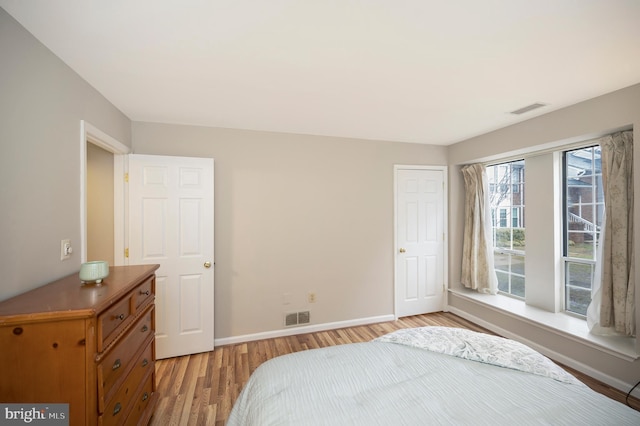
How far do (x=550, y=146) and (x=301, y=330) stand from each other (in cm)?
341

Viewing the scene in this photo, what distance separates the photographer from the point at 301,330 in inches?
123

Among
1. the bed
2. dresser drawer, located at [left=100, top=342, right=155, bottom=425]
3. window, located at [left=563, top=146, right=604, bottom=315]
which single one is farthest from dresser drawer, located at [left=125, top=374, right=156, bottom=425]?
window, located at [left=563, top=146, right=604, bottom=315]

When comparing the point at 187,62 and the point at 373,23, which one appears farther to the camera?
A: the point at 187,62

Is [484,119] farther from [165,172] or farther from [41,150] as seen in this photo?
[41,150]

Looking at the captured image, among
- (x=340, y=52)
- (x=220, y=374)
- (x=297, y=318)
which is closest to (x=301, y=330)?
(x=297, y=318)

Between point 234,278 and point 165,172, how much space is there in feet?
4.42

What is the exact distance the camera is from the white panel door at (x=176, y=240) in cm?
254

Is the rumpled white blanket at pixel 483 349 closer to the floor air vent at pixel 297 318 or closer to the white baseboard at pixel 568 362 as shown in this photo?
the white baseboard at pixel 568 362

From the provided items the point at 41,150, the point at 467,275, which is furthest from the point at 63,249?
the point at 467,275

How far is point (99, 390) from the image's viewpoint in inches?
43.7

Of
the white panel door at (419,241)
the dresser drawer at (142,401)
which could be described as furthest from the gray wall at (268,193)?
the dresser drawer at (142,401)

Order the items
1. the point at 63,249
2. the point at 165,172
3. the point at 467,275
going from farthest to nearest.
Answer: the point at 467,275
the point at 165,172
the point at 63,249

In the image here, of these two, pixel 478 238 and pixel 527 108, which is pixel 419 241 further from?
pixel 527 108

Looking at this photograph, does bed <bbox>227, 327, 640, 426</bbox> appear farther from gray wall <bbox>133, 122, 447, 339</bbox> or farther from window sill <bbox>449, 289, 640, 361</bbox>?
gray wall <bbox>133, 122, 447, 339</bbox>
